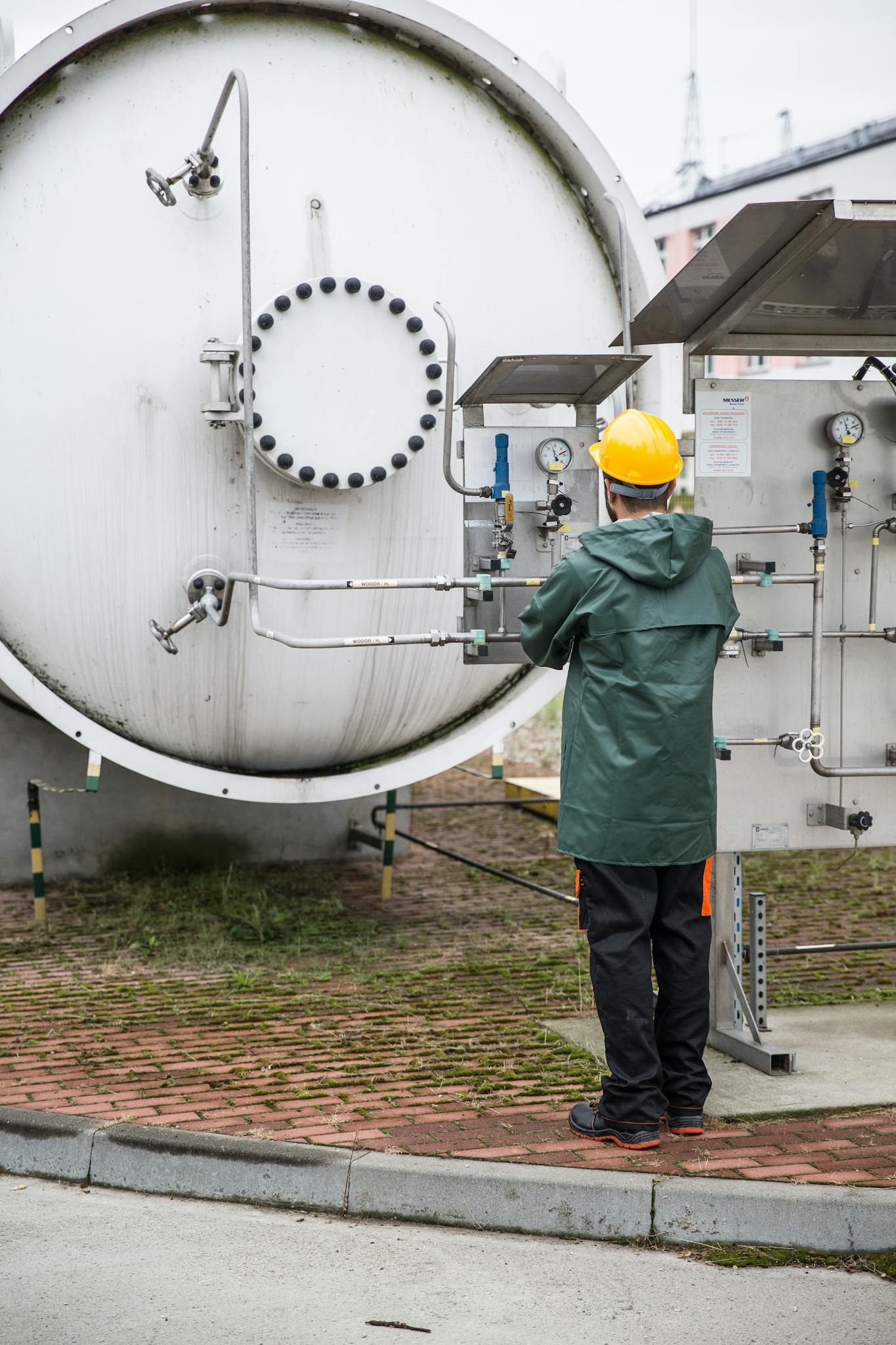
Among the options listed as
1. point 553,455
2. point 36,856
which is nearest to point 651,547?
point 553,455

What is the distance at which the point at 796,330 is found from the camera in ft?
15.5

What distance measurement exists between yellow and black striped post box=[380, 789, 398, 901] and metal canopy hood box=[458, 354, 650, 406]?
88.2 inches

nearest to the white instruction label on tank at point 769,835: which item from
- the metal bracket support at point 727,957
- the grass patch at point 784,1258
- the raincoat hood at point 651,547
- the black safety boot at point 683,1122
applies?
the metal bracket support at point 727,957

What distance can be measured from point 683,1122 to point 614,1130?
0.20 m

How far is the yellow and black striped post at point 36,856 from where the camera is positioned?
626cm

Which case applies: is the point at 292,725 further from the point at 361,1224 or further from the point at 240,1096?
the point at 361,1224

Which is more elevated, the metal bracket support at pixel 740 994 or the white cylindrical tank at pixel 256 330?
the white cylindrical tank at pixel 256 330

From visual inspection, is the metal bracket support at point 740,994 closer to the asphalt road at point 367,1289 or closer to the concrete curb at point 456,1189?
the concrete curb at point 456,1189

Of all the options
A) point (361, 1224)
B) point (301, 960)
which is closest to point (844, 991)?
point (301, 960)

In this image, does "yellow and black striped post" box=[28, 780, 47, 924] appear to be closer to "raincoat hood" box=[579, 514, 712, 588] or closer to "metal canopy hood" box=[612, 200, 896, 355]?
"metal canopy hood" box=[612, 200, 896, 355]

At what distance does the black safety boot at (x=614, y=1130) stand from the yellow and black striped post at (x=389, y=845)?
9.34 feet

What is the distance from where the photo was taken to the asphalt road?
2975 millimetres

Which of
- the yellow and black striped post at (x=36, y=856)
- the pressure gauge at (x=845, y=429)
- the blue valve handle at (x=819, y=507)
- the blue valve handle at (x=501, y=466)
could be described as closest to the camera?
the blue valve handle at (x=819, y=507)

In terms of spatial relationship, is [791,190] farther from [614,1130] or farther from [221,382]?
[614,1130]
